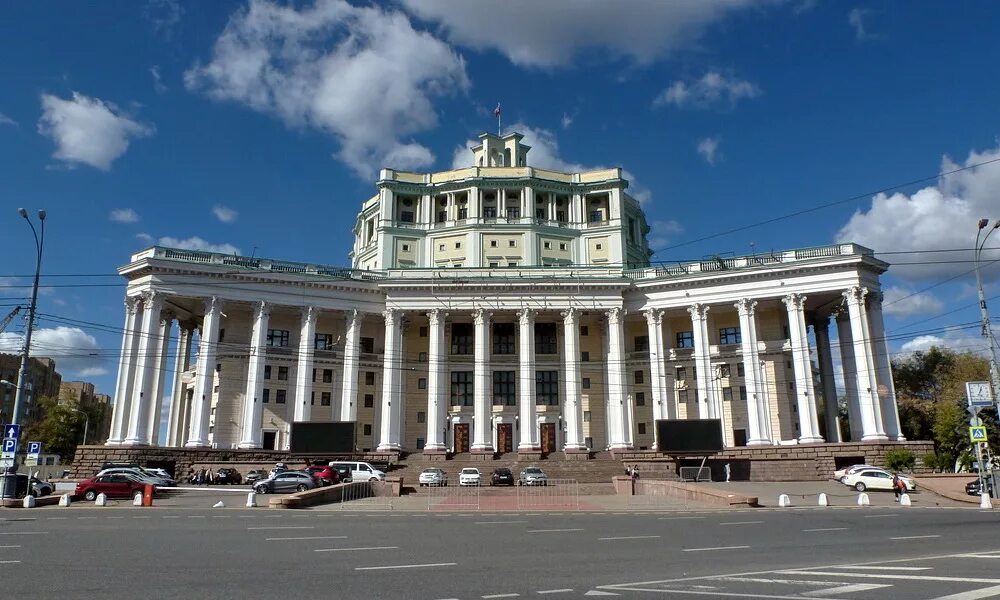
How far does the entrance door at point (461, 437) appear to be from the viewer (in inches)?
2564

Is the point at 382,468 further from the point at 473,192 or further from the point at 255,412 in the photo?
the point at 473,192

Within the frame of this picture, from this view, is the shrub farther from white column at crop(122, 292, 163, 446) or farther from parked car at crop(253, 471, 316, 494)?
white column at crop(122, 292, 163, 446)

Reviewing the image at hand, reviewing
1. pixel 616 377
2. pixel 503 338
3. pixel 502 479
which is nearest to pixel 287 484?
pixel 502 479

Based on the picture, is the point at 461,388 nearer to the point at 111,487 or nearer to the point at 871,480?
the point at 111,487

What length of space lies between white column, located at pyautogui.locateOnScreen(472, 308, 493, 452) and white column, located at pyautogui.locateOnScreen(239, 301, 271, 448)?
58.2ft

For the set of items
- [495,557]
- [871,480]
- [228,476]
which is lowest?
[495,557]

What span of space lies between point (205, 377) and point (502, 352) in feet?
85.6

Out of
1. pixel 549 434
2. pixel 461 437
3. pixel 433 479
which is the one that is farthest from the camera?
pixel 461 437

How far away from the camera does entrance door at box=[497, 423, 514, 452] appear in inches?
2549

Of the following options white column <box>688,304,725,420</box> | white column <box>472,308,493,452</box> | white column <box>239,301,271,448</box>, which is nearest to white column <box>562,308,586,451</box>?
white column <box>472,308,493,452</box>

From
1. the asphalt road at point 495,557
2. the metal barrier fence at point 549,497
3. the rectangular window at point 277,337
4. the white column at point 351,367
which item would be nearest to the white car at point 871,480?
the metal barrier fence at point 549,497

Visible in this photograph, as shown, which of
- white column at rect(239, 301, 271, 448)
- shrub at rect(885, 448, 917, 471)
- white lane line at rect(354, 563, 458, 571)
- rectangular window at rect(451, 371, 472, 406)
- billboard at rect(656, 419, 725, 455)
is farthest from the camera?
rectangular window at rect(451, 371, 472, 406)

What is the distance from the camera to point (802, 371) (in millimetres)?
57281

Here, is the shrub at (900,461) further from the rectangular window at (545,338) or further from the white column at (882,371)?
the rectangular window at (545,338)
